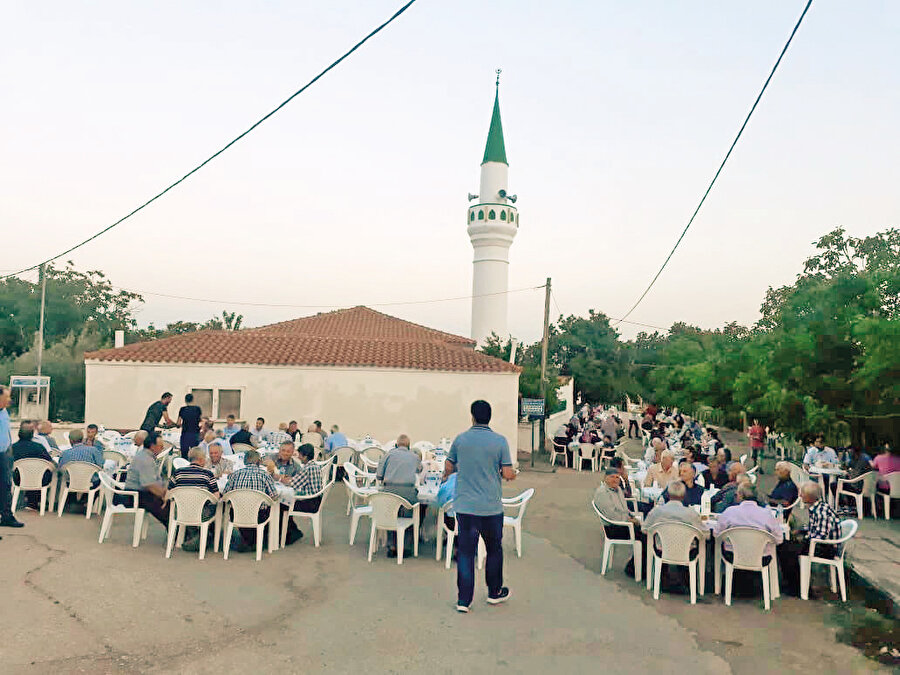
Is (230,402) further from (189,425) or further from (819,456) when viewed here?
(819,456)

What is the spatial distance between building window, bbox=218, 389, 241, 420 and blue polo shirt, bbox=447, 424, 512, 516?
48.1 feet

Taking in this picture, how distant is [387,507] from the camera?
27.4 feet

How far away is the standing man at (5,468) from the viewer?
8492 millimetres

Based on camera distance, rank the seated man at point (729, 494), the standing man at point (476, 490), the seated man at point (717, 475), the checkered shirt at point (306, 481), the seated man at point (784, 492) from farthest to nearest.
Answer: the seated man at point (717, 475)
the seated man at point (784, 492)
the checkered shirt at point (306, 481)
the seated man at point (729, 494)
the standing man at point (476, 490)

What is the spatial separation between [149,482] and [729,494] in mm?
7313

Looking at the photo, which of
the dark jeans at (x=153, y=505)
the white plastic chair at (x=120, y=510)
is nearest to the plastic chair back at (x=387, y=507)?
the dark jeans at (x=153, y=505)

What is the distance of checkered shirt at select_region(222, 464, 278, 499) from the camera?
27.1 feet

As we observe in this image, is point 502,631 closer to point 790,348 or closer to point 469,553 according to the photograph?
point 469,553

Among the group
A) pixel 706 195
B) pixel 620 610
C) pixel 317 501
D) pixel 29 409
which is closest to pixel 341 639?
pixel 620 610

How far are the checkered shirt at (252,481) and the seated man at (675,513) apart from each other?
4.39m

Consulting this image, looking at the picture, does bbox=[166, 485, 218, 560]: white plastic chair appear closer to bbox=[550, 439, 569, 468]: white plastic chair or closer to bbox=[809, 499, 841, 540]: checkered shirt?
bbox=[809, 499, 841, 540]: checkered shirt

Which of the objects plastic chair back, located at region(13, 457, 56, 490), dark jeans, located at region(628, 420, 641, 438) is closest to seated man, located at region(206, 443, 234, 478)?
plastic chair back, located at region(13, 457, 56, 490)

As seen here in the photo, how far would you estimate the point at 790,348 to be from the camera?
1580 cm

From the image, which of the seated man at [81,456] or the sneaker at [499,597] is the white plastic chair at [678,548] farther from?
the seated man at [81,456]
